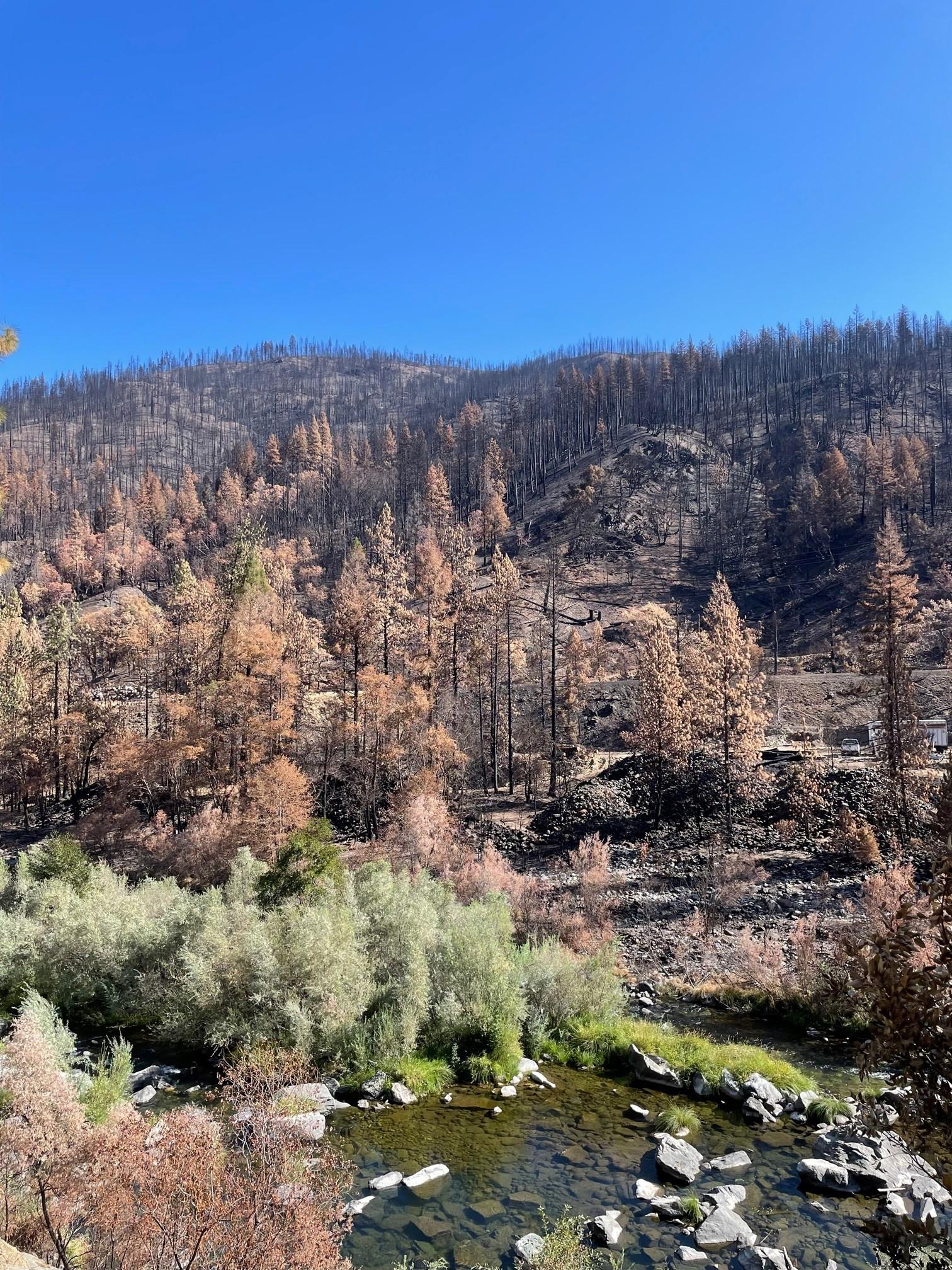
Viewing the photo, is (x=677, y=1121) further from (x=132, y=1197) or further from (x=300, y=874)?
(x=300, y=874)

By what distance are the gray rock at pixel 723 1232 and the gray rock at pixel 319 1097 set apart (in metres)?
6.73

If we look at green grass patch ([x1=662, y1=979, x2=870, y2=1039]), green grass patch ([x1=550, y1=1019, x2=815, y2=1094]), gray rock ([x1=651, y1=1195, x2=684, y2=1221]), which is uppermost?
gray rock ([x1=651, y1=1195, x2=684, y2=1221])

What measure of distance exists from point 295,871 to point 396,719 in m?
16.4

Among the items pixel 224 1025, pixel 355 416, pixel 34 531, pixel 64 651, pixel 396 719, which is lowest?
pixel 224 1025

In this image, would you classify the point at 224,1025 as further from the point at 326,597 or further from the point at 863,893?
the point at 326,597

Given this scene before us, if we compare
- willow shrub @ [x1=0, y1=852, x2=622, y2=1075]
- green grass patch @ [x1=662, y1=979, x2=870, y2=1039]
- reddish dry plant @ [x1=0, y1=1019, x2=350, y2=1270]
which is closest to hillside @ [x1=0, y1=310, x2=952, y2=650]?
green grass patch @ [x1=662, y1=979, x2=870, y2=1039]

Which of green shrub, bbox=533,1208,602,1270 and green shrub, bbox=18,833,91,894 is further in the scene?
green shrub, bbox=18,833,91,894

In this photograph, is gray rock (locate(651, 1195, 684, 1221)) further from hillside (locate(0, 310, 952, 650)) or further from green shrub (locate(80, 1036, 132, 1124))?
hillside (locate(0, 310, 952, 650))

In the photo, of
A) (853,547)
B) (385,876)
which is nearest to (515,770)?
(385,876)

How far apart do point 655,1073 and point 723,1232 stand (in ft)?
17.7

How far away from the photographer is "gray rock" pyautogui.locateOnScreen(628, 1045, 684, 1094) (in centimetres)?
1501

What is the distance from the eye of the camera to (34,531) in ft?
365

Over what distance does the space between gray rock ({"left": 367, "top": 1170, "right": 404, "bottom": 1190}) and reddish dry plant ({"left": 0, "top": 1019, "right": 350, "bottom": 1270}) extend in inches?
185

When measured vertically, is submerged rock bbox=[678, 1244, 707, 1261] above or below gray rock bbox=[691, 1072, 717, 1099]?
above
